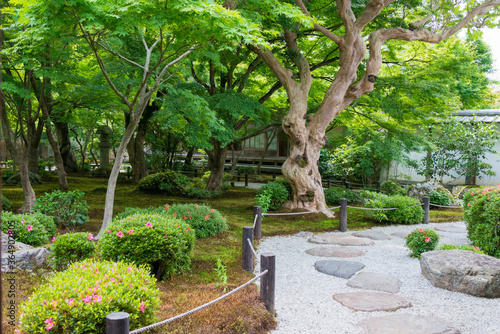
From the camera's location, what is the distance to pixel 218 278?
5.63m

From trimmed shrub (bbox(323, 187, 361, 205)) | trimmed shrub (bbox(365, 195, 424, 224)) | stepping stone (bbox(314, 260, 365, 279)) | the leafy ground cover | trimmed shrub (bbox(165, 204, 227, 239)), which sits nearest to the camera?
the leafy ground cover

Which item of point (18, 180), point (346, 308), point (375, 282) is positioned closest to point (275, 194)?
point (375, 282)

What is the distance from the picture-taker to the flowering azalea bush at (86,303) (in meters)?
3.15

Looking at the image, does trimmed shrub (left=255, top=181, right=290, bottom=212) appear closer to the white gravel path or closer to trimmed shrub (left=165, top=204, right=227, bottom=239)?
trimmed shrub (left=165, top=204, right=227, bottom=239)

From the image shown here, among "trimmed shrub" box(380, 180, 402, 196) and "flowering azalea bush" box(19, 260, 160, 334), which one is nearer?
"flowering azalea bush" box(19, 260, 160, 334)

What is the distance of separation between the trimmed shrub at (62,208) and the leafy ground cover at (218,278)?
1.18ft

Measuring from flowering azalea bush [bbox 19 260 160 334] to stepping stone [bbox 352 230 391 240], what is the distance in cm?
671

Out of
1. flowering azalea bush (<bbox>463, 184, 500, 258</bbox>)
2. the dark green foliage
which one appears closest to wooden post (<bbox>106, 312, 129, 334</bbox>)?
flowering azalea bush (<bbox>463, 184, 500, 258</bbox>)

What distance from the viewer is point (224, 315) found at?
13.3 ft

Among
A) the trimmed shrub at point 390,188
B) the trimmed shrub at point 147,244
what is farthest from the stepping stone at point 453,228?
the trimmed shrub at point 147,244

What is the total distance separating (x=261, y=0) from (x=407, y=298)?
679cm

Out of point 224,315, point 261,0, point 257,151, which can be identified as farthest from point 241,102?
point 257,151

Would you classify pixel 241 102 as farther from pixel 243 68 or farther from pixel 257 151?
pixel 257 151

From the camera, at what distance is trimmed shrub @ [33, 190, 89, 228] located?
7.95 m
